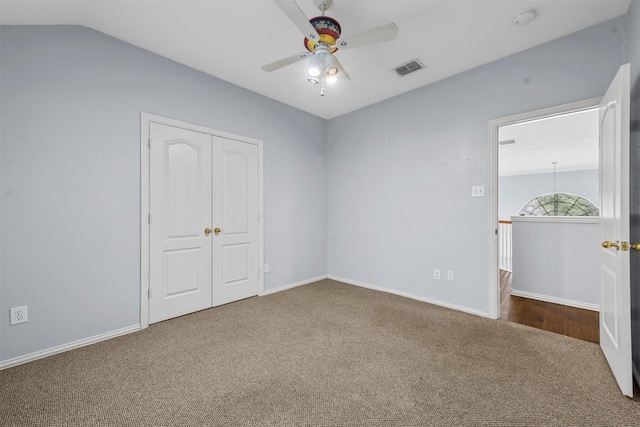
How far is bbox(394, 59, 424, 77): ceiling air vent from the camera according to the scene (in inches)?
115

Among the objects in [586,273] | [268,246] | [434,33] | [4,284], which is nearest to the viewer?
[4,284]

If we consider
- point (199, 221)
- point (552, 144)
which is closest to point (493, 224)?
point (199, 221)

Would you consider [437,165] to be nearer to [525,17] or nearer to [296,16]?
[525,17]

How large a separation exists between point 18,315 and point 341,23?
3.38 meters

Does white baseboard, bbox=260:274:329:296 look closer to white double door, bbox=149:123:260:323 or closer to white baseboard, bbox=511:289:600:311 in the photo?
white double door, bbox=149:123:260:323

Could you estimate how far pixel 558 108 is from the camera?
2.51m

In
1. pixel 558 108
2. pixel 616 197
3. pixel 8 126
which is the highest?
pixel 558 108

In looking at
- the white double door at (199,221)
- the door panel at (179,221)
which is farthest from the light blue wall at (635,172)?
the door panel at (179,221)

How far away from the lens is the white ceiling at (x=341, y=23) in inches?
82.7

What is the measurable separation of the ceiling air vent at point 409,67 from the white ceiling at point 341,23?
0.06 metres

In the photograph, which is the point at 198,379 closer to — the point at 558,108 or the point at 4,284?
the point at 4,284

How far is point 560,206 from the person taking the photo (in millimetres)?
9211

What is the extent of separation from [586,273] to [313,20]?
4020mm

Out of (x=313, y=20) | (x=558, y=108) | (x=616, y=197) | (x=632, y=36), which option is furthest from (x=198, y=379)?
(x=632, y=36)
